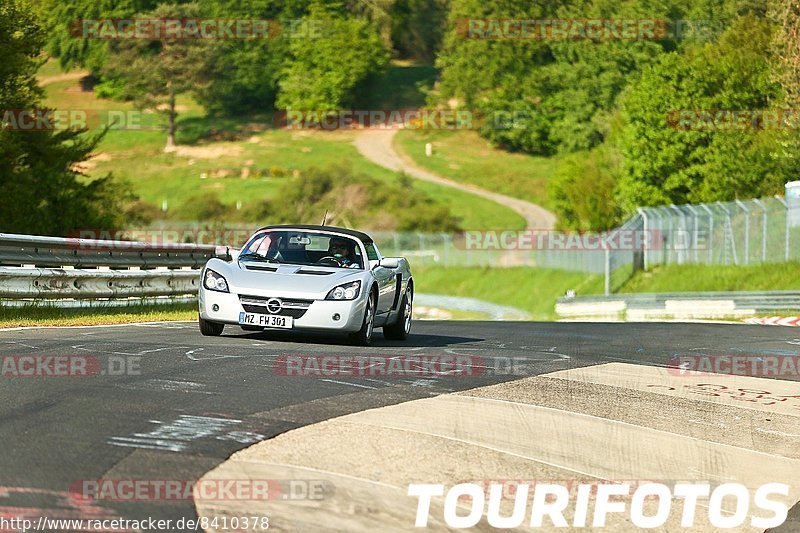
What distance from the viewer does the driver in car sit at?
1552 cm

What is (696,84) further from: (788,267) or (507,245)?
(788,267)

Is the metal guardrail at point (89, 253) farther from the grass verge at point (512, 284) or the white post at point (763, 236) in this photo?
the grass verge at point (512, 284)

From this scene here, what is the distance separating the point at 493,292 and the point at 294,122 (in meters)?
88.8

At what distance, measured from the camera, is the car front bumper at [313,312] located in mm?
14391

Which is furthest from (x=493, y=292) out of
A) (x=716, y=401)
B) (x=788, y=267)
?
(x=716, y=401)

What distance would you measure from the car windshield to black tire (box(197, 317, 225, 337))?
0.84m

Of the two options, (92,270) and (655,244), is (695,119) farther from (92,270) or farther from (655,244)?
(92,270)

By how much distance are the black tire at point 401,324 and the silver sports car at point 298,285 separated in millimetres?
520

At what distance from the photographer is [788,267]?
37438 millimetres

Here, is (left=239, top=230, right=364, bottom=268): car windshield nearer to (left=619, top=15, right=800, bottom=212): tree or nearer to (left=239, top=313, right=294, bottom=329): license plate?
(left=239, top=313, right=294, bottom=329): license plate

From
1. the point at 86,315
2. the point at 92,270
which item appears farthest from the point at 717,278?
the point at 86,315

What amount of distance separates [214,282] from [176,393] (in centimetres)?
532

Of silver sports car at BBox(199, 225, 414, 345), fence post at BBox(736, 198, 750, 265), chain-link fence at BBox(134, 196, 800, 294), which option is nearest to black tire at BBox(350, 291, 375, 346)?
silver sports car at BBox(199, 225, 414, 345)

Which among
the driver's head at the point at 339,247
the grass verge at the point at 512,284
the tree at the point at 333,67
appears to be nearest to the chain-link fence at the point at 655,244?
the grass verge at the point at 512,284
